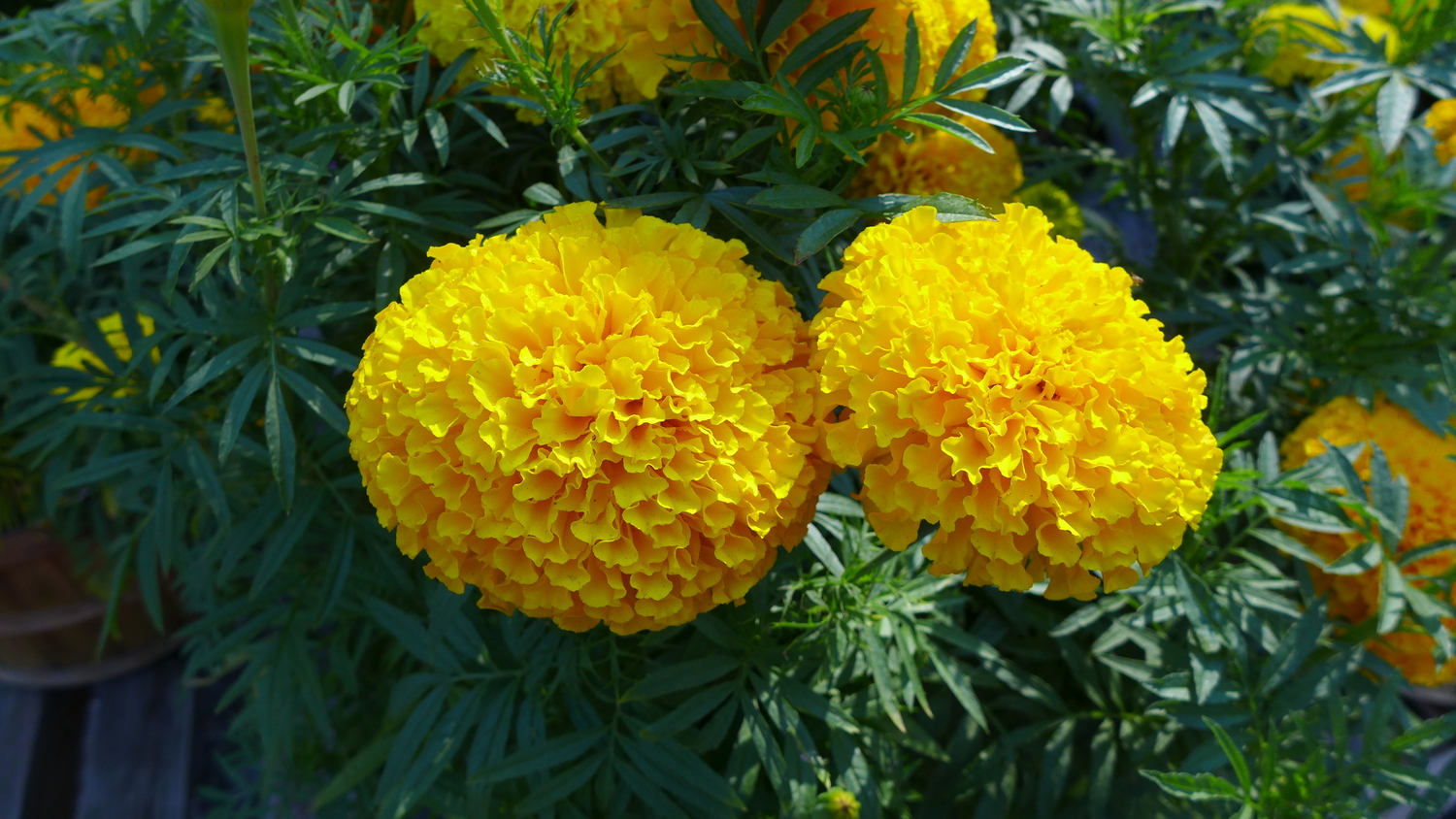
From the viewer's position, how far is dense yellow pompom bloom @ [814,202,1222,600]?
71 cm

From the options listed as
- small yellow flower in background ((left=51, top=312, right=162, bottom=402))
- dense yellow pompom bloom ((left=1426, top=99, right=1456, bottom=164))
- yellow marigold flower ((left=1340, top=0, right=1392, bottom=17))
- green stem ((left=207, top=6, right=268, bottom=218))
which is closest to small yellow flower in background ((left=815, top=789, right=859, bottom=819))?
green stem ((left=207, top=6, right=268, bottom=218))

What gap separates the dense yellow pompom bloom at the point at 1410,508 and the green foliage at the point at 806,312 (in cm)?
5

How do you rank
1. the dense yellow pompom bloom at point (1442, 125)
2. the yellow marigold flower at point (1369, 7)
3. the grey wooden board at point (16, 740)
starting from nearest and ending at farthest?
1. the dense yellow pompom bloom at point (1442, 125)
2. the yellow marigold flower at point (1369, 7)
3. the grey wooden board at point (16, 740)

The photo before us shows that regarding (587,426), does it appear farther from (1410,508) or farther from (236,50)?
(1410,508)

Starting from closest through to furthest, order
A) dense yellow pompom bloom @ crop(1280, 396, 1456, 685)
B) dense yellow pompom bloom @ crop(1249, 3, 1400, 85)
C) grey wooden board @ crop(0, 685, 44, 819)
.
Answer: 1. dense yellow pompom bloom @ crop(1280, 396, 1456, 685)
2. dense yellow pompom bloom @ crop(1249, 3, 1400, 85)
3. grey wooden board @ crop(0, 685, 44, 819)

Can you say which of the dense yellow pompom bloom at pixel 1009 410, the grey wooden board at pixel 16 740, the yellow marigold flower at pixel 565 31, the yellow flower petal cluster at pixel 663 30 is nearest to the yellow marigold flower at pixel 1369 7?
the yellow flower petal cluster at pixel 663 30

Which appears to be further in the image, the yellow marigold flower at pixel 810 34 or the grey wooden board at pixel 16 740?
the grey wooden board at pixel 16 740

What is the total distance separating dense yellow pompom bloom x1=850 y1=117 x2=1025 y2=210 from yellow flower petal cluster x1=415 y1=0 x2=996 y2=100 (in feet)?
0.60

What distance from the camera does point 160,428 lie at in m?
1.11

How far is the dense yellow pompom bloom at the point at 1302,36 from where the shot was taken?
1361mm

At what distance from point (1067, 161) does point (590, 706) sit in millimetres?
1089

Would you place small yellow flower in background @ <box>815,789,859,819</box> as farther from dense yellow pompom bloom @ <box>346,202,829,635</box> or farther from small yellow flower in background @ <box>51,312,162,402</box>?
small yellow flower in background @ <box>51,312,162,402</box>

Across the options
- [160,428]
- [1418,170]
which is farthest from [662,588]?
[1418,170]

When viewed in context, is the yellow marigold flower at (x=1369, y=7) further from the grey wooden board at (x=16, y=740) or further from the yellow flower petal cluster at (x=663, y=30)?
the grey wooden board at (x=16, y=740)
